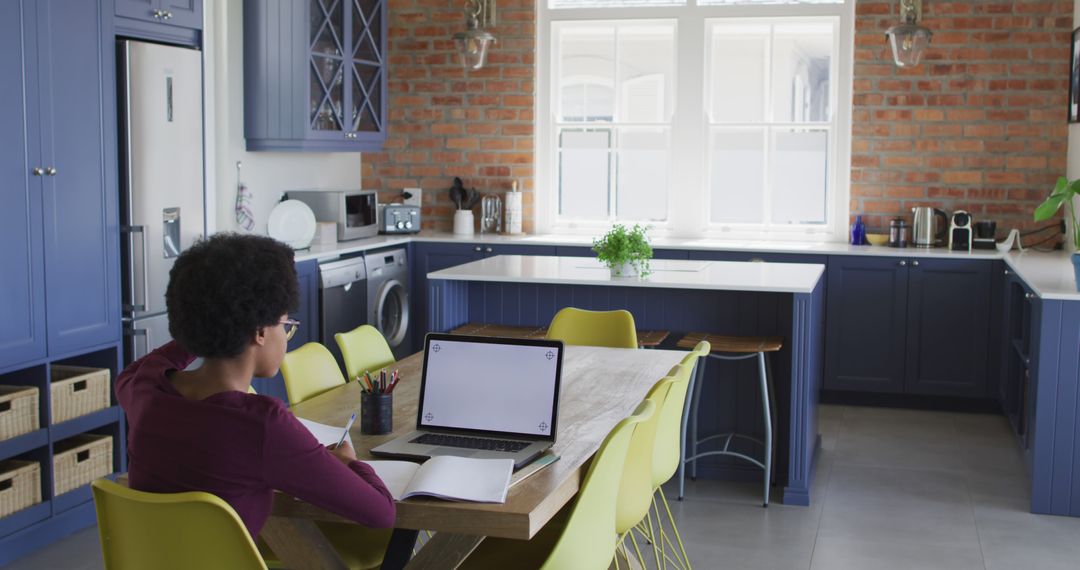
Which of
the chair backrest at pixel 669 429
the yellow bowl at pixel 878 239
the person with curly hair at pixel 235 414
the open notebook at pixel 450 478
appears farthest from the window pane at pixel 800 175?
the person with curly hair at pixel 235 414

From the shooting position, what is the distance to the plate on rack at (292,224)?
5.89 m

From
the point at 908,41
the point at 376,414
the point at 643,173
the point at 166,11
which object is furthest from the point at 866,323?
the point at 376,414

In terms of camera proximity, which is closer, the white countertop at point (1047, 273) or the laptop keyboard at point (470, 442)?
the laptop keyboard at point (470, 442)

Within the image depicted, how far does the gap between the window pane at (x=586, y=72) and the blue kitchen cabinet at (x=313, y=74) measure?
45.6 inches

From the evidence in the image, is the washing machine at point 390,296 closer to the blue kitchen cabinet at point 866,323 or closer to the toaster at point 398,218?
the toaster at point 398,218

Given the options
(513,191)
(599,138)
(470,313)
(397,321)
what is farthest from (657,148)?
(470,313)

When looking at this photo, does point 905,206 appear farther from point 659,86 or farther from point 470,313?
point 470,313

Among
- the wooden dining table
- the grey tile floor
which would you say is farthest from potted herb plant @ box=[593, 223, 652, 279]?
the wooden dining table

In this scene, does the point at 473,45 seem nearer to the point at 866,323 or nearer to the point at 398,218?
the point at 398,218

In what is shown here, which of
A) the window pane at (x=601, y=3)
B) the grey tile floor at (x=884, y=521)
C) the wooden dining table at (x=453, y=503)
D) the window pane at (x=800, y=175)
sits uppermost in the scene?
the window pane at (x=601, y=3)

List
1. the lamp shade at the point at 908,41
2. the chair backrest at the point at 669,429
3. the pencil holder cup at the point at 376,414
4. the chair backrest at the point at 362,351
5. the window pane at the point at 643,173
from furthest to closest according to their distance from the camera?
→ the window pane at the point at 643,173
the lamp shade at the point at 908,41
the chair backrest at the point at 362,351
the chair backrest at the point at 669,429
the pencil holder cup at the point at 376,414

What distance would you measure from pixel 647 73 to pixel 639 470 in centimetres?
459

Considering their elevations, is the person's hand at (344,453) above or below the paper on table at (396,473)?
above

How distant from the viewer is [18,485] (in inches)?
150
